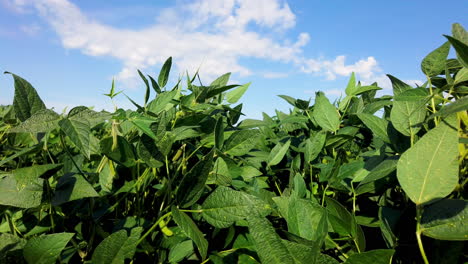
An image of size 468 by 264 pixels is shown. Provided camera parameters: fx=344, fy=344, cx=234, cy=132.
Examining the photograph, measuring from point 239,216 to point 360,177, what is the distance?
342 millimetres

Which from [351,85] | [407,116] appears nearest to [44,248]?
[407,116]

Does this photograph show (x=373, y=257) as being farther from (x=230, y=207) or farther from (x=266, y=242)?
(x=230, y=207)

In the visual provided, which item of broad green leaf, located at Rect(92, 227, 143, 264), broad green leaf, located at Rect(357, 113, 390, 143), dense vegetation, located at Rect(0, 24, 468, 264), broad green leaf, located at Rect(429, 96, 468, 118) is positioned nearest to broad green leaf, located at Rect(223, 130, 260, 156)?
dense vegetation, located at Rect(0, 24, 468, 264)

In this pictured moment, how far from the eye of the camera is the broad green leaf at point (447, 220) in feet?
1.56

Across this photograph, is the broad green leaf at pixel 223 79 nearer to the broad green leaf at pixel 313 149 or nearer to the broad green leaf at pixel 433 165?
the broad green leaf at pixel 313 149

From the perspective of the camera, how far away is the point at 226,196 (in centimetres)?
58

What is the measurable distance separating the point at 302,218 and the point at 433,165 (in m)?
0.21

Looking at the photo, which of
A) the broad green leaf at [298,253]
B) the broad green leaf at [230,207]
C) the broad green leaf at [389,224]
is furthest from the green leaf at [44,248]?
the broad green leaf at [389,224]

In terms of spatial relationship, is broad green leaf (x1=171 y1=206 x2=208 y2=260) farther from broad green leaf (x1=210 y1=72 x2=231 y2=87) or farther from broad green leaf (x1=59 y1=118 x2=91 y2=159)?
broad green leaf (x1=210 y1=72 x2=231 y2=87)

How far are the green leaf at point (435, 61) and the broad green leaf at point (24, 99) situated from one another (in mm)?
776

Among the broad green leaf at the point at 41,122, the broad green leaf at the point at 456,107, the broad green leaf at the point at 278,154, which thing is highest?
the broad green leaf at the point at 41,122

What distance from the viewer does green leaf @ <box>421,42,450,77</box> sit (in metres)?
0.69

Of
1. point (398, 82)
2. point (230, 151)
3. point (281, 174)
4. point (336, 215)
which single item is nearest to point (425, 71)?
point (398, 82)

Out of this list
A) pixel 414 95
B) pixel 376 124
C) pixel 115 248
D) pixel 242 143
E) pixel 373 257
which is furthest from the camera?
pixel 242 143
